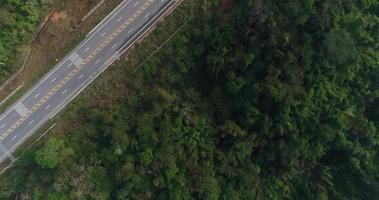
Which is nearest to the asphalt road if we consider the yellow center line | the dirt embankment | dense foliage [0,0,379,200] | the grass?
the yellow center line

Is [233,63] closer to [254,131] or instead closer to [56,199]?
[254,131]

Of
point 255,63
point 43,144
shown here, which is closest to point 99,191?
point 43,144

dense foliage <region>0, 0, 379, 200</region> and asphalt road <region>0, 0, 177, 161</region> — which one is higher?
asphalt road <region>0, 0, 177, 161</region>

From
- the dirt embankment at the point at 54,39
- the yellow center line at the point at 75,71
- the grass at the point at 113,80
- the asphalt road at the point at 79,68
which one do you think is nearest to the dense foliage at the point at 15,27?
the dirt embankment at the point at 54,39

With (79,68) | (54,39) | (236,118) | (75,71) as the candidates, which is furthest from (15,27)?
(236,118)

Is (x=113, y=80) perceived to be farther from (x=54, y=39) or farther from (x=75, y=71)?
(x=54, y=39)

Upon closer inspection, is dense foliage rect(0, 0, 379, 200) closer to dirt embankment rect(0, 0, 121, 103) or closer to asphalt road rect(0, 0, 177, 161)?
asphalt road rect(0, 0, 177, 161)

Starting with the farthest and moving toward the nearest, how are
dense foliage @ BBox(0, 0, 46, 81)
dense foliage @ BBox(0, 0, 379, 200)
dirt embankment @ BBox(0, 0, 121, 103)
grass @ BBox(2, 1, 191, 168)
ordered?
dirt embankment @ BBox(0, 0, 121, 103) → grass @ BBox(2, 1, 191, 168) → dense foliage @ BBox(0, 0, 46, 81) → dense foliage @ BBox(0, 0, 379, 200)

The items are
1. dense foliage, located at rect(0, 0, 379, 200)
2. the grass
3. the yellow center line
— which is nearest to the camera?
dense foliage, located at rect(0, 0, 379, 200)

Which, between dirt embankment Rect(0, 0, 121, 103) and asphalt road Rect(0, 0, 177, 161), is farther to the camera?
dirt embankment Rect(0, 0, 121, 103)
